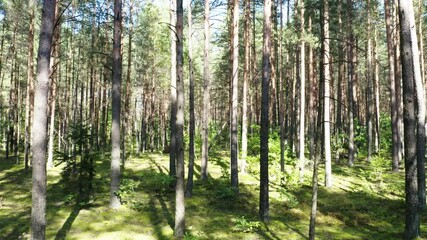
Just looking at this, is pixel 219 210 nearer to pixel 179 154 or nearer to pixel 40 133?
pixel 179 154

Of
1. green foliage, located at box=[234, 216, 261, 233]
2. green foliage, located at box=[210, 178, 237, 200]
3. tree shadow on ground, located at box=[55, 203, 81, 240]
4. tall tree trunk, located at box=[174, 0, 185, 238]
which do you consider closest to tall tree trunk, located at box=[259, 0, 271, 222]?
green foliage, located at box=[234, 216, 261, 233]

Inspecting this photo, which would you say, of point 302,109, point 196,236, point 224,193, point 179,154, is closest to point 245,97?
point 302,109

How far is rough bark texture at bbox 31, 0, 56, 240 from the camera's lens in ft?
23.2

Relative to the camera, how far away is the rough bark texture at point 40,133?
278 inches

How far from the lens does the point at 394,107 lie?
20078 millimetres

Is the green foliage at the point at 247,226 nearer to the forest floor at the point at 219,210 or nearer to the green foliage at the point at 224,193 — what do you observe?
the forest floor at the point at 219,210

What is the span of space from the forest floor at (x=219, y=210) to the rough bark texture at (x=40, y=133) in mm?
3627

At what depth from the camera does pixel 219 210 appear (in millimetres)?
14398

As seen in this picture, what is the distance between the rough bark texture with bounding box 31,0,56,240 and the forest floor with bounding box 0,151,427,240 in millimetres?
3627

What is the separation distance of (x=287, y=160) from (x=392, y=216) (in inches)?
349

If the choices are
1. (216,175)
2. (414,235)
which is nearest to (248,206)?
(216,175)

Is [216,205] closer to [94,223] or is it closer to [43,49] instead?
[94,223]

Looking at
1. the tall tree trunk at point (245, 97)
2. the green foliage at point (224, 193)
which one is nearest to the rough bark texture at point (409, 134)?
the green foliage at point (224, 193)

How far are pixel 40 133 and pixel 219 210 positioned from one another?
358 inches
